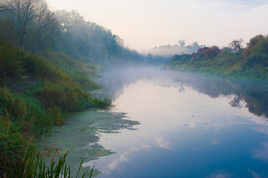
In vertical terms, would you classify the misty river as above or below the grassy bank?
below

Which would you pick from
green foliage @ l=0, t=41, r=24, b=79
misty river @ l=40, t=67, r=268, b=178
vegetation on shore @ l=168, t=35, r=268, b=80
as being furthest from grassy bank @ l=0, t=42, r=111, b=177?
vegetation on shore @ l=168, t=35, r=268, b=80

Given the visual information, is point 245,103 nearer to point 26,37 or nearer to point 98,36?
point 26,37

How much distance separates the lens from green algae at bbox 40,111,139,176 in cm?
605

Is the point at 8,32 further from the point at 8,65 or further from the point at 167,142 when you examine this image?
the point at 167,142

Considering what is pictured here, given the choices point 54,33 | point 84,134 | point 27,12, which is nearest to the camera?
point 84,134

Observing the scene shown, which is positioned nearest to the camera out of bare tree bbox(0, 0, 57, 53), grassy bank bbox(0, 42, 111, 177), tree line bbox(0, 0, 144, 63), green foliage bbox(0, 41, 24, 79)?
grassy bank bbox(0, 42, 111, 177)

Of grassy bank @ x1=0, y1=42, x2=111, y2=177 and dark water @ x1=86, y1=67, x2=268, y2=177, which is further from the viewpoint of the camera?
dark water @ x1=86, y1=67, x2=268, y2=177

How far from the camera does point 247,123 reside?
33.2 feet

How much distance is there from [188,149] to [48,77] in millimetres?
8753

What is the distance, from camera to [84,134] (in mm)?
7773

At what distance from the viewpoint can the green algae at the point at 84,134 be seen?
6.05m

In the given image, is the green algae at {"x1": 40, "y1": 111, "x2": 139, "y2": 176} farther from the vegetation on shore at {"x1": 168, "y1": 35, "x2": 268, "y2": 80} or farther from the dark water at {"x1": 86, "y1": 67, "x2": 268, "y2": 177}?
the vegetation on shore at {"x1": 168, "y1": 35, "x2": 268, "y2": 80}

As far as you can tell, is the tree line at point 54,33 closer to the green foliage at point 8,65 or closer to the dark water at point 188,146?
the green foliage at point 8,65

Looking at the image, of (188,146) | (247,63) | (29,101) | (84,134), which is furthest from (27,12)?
(247,63)
